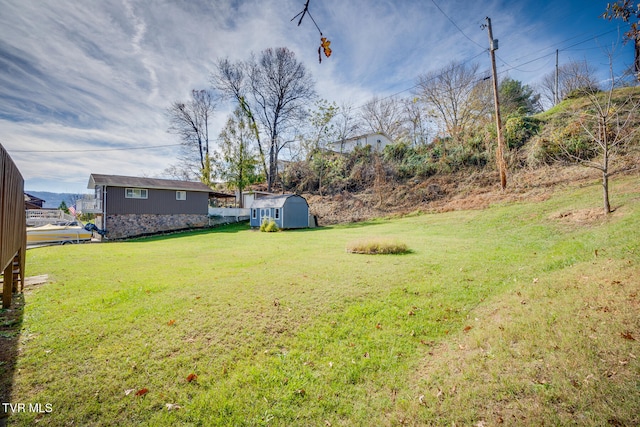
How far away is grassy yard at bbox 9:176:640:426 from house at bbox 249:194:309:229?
48.5 feet

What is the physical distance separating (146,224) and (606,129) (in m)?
28.6

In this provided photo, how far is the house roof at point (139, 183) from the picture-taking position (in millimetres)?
20359

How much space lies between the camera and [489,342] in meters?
3.59

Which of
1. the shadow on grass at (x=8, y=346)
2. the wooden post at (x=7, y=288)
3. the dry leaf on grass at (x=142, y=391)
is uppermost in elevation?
the wooden post at (x=7, y=288)

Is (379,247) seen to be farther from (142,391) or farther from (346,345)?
(142,391)

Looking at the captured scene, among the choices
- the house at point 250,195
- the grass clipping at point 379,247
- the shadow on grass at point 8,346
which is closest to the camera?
the shadow on grass at point 8,346

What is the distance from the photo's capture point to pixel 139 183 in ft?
72.4

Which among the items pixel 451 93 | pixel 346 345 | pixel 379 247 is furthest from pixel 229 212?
pixel 451 93

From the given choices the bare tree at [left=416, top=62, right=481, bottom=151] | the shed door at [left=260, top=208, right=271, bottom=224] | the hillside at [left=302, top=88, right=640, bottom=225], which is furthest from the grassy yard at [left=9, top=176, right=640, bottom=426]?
the bare tree at [left=416, top=62, right=481, bottom=151]

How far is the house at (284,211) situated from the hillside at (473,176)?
2.50 metres

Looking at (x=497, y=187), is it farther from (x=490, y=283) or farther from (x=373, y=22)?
(x=373, y=22)

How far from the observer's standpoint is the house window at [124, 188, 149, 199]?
70.1 feet

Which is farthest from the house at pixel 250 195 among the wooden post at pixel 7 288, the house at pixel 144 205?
the wooden post at pixel 7 288

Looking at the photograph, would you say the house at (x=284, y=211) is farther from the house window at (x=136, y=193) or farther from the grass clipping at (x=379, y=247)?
the grass clipping at (x=379, y=247)
